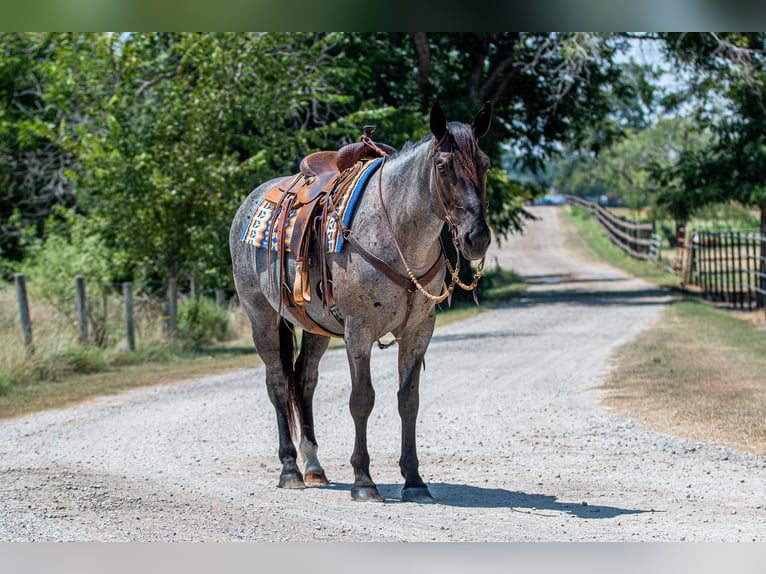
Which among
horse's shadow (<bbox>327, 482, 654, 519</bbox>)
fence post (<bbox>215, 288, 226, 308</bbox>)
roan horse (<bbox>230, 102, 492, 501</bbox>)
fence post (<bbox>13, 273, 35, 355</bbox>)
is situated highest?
roan horse (<bbox>230, 102, 492, 501</bbox>)

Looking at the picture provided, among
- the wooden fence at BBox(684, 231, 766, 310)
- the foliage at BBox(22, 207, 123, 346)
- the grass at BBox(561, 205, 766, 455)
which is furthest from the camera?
the wooden fence at BBox(684, 231, 766, 310)

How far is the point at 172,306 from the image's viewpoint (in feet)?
59.4

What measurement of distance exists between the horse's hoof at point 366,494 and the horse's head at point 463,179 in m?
1.72

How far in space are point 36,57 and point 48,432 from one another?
1685 cm

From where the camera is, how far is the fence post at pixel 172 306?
17984mm

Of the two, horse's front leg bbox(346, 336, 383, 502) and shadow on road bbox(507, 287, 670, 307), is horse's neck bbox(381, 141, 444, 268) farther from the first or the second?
shadow on road bbox(507, 287, 670, 307)

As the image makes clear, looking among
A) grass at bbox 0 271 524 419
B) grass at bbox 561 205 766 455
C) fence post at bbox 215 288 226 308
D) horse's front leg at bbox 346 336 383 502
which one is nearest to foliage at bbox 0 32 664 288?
fence post at bbox 215 288 226 308

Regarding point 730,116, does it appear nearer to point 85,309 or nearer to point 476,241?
point 85,309

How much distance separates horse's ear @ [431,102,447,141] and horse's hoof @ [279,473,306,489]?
8.70 feet

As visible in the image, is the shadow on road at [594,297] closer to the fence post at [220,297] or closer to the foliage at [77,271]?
the fence post at [220,297]

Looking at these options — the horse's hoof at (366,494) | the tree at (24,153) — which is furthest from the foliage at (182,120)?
the horse's hoof at (366,494)

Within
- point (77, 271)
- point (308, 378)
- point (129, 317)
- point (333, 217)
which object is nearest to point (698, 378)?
point (308, 378)

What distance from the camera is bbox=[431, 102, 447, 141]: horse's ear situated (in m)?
6.39

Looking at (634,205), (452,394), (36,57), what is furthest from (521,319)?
(634,205)
